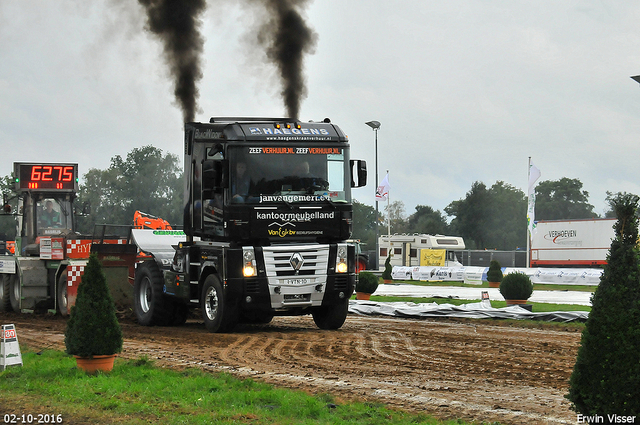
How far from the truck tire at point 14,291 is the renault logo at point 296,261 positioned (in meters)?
10.1

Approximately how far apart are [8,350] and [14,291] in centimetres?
1197

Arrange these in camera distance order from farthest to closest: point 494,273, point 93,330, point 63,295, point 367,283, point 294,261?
point 494,273
point 367,283
point 63,295
point 294,261
point 93,330

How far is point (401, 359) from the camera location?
11547 millimetres

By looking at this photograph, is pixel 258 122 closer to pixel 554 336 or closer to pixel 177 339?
pixel 177 339

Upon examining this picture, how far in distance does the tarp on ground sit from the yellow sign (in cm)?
2999

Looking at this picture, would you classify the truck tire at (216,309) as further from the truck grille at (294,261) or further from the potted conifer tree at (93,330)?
the potted conifer tree at (93,330)

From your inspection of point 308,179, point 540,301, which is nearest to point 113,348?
point 308,179

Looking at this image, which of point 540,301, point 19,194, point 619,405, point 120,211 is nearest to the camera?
point 619,405

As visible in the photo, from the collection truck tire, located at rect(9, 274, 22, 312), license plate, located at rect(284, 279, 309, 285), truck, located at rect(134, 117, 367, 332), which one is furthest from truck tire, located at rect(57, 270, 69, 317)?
license plate, located at rect(284, 279, 309, 285)

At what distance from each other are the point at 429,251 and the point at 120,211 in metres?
61.4

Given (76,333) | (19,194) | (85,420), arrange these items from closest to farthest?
(85,420) → (76,333) → (19,194)

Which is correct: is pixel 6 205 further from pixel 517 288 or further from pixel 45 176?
pixel 517 288

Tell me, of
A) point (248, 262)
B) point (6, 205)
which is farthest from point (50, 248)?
point (248, 262)

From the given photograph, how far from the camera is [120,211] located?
102 m
